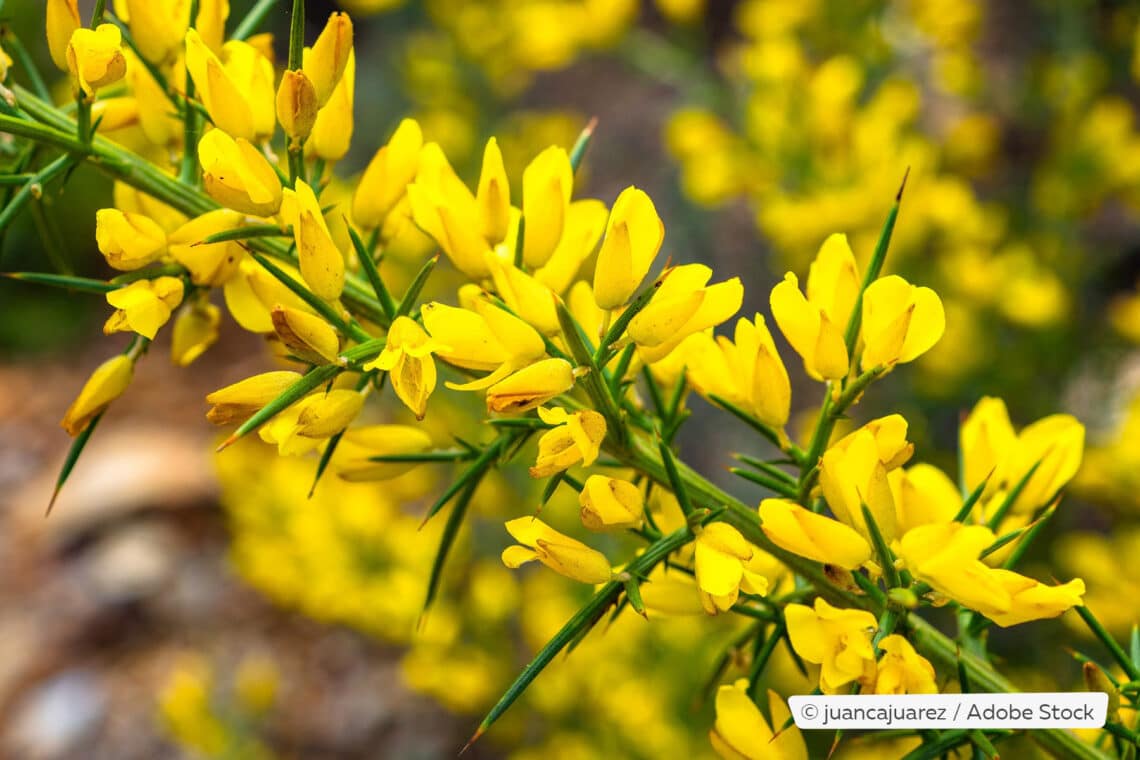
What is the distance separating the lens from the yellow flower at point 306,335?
1.86 feet

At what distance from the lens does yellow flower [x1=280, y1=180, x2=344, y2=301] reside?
60 cm

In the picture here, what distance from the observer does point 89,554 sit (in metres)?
3.61

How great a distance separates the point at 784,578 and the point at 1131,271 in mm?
2636

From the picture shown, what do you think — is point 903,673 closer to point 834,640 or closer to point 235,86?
point 834,640

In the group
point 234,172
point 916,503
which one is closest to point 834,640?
point 916,503

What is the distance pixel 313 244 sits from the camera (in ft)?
1.98

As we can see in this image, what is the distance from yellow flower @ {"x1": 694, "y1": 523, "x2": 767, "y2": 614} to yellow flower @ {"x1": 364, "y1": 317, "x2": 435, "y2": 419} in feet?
0.62

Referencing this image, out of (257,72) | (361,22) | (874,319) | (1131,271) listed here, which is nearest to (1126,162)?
(1131,271)

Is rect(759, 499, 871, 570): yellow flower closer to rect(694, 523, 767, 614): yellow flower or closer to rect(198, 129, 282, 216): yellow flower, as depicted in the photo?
rect(694, 523, 767, 614): yellow flower

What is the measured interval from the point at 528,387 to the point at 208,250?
10.2 inches

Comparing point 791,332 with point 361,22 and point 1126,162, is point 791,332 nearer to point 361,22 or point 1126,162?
point 1126,162

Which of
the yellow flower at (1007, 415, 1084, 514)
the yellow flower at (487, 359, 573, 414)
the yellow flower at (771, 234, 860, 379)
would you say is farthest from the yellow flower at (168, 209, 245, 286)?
the yellow flower at (1007, 415, 1084, 514)

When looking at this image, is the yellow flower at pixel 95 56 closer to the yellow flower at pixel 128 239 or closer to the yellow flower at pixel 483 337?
the yellow flower at pixel 128 239

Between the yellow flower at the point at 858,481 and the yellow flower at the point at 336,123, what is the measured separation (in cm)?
41
